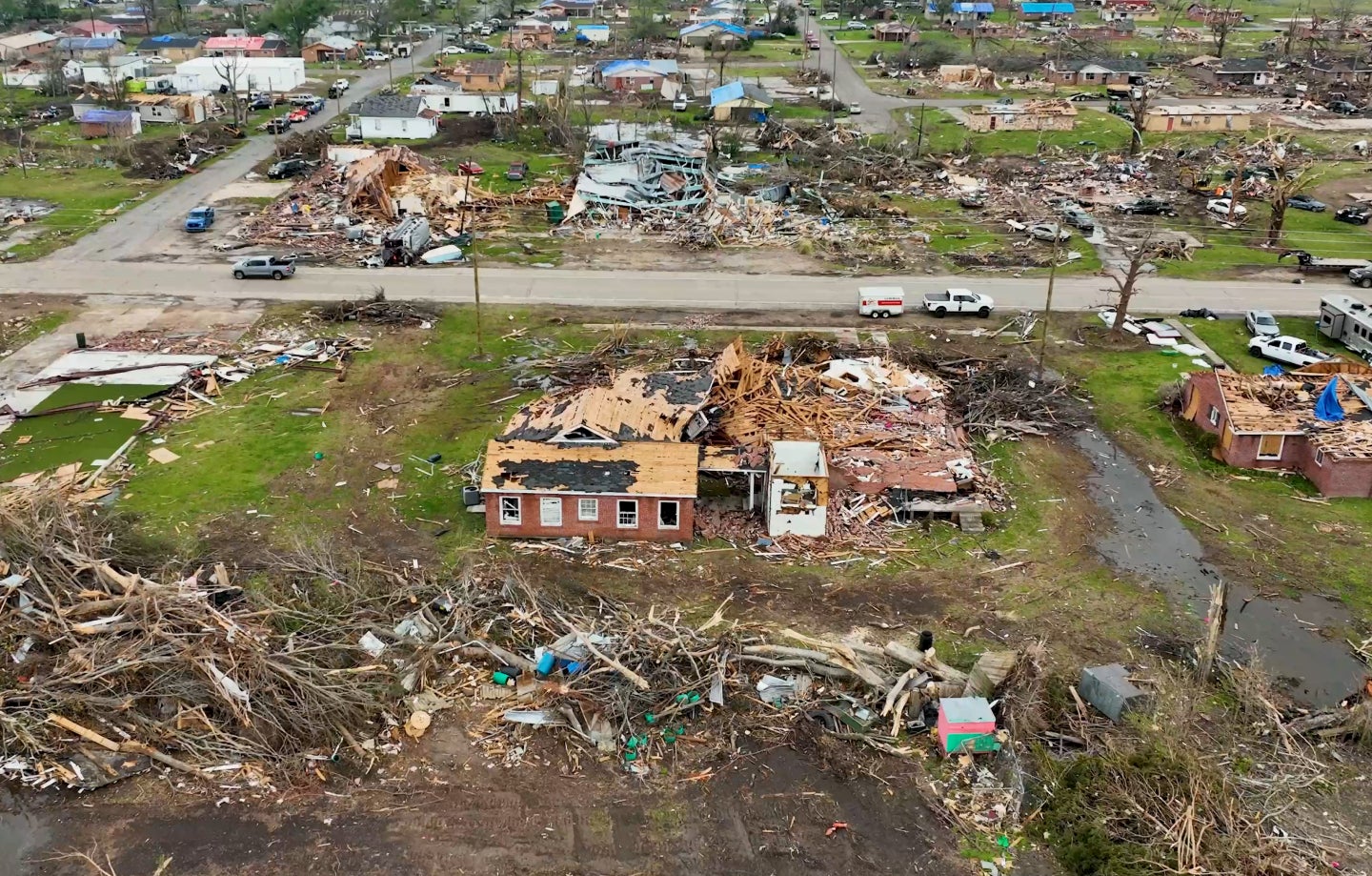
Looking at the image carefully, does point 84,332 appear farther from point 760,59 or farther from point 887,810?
point 760,59

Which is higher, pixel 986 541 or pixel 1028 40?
pixel 1028 40

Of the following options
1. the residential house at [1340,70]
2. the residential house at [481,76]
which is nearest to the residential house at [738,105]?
the residential house at [481,76]

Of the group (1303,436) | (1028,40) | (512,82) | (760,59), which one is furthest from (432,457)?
(1028,40)

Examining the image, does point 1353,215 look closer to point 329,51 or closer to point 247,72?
point 247,72

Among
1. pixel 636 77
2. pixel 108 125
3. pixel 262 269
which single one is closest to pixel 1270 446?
pixel 262 269

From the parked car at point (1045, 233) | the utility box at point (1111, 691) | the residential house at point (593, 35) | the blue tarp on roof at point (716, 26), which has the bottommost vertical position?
the utility box at point (1111, 691)

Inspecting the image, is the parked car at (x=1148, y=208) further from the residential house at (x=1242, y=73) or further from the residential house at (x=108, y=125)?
the residential house at (x=108, y=125)

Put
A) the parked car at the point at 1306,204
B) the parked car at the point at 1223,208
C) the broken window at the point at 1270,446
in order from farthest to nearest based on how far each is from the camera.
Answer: the parked car at the point at 1306,204
the parked car at the point at 1223,208
the broken window at the point at 1270,446
